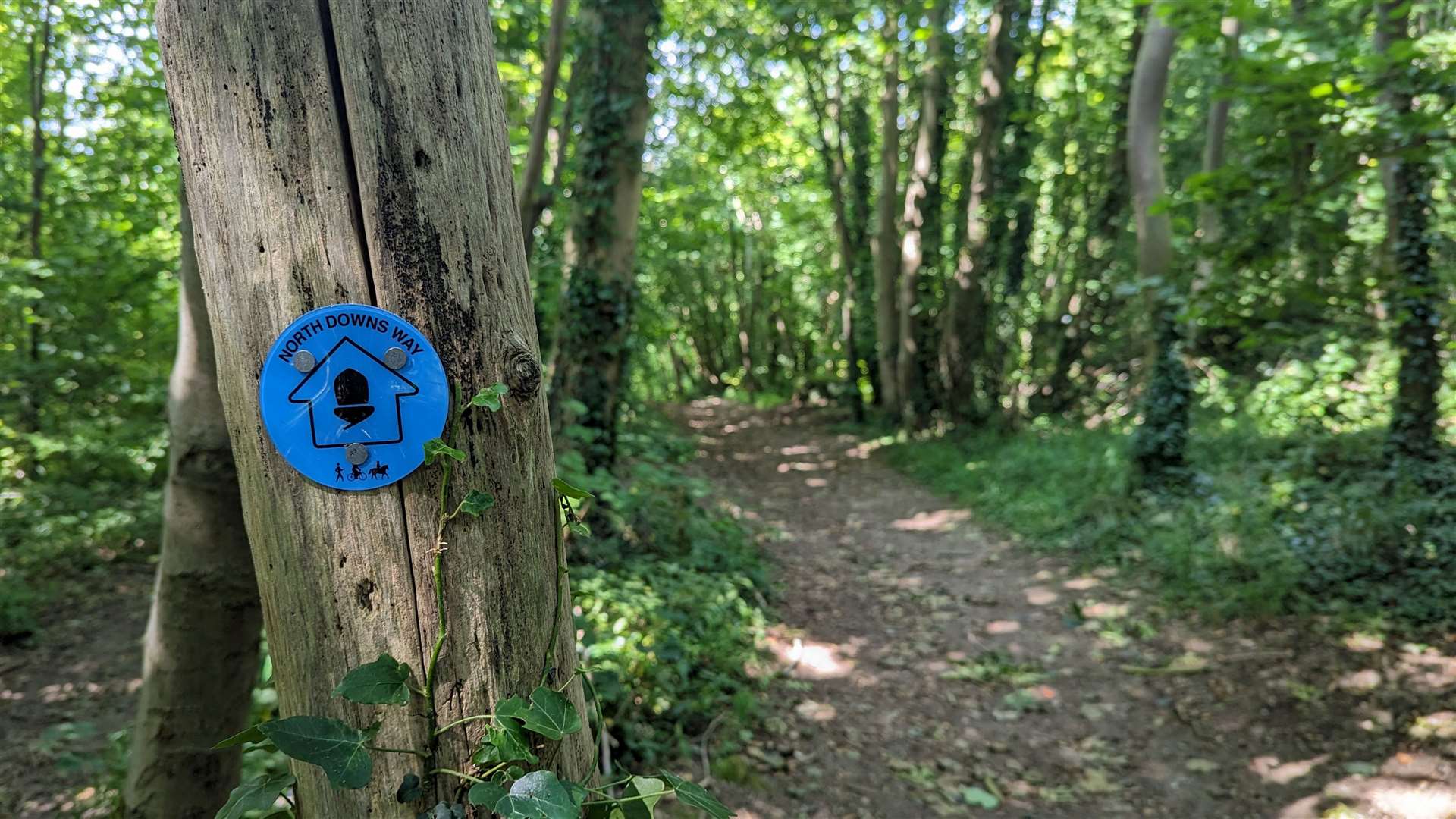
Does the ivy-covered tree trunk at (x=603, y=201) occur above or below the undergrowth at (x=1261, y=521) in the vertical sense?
above

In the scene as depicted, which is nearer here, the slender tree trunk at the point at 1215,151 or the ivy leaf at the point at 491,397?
the ivy leaf at the point at 491,397

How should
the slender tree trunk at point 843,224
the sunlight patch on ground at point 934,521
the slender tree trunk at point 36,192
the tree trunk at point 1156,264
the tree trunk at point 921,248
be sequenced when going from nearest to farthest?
1. the slender tree trunk at point 36,192
2. the tree trunk at point 1156,264
3. the sunlight patch on ground at point 934,521
4. the tree trunk at point 921,248
5. the slender tree trunk at point 843,224

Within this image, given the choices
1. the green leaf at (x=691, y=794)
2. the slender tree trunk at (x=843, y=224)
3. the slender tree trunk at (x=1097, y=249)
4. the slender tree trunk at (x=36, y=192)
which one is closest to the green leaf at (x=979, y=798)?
the green leaf at (x=691, y=794)

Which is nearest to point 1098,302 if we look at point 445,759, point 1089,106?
point 1089,106

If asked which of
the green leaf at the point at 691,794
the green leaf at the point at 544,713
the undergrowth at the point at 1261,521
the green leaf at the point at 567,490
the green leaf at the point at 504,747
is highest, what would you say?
the green leaf at the point at 567,490

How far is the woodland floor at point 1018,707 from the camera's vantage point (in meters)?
3.66

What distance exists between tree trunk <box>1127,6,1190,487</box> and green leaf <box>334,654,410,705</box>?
7.93 meters

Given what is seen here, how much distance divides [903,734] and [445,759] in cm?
367

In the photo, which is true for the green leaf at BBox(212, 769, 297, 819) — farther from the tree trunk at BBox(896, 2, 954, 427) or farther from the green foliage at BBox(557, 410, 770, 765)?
the tree trunk at BBox(896, 2, 954, 427)

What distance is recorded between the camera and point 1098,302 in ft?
40.0

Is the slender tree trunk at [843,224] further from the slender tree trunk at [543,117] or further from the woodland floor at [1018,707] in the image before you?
the slender tree trunk at [543,117]

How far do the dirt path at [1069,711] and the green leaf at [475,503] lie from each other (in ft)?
9.52

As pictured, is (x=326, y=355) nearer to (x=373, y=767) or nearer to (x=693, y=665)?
(x=373, y=767)

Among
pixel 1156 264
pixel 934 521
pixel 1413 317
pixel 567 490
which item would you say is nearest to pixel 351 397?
pixel 567 490
